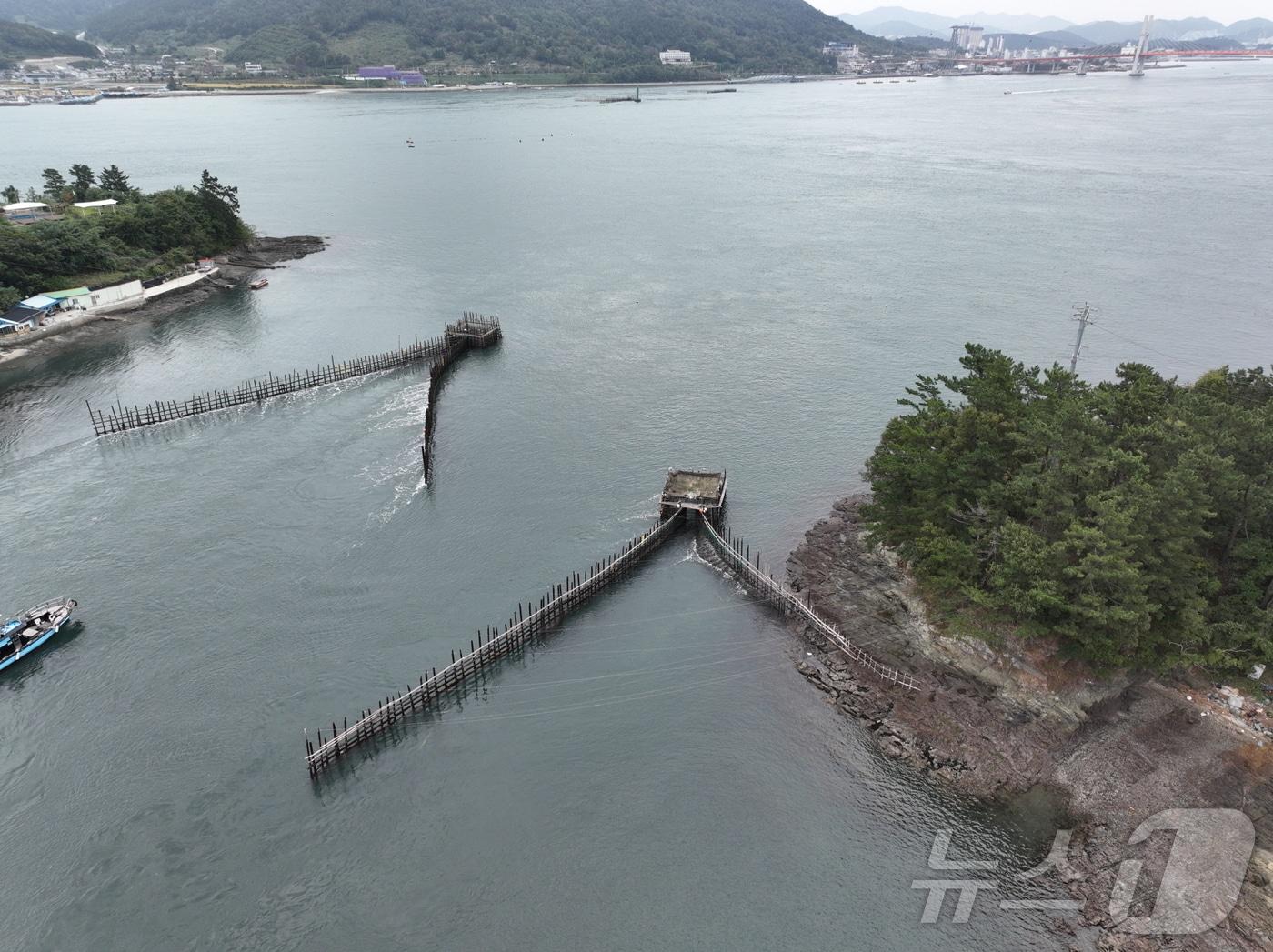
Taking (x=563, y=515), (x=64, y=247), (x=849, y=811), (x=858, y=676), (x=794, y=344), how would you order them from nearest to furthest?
(x=849, y=811)
(x=858, y=676)
(x=563, y=515)
(x=794, y=344)
(x=64, y=247)

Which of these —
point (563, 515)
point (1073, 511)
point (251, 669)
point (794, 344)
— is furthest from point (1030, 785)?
point (794, 344)

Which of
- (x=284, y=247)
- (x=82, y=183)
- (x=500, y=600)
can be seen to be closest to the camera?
(x=500, y=600)

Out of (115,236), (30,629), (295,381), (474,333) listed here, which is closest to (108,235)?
(115,236)

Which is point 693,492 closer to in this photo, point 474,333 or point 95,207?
point 474,333

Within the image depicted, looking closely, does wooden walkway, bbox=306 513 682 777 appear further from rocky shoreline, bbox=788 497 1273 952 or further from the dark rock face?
the dark rock face

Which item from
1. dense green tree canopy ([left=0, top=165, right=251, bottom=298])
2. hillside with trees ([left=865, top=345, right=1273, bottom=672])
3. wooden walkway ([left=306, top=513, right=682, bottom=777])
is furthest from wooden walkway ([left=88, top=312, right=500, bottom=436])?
hillside with trees ([left=865, top=345, right=1273, bottom=672])

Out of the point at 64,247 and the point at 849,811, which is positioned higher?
the point at 64,247

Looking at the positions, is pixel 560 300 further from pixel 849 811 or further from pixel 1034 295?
pixel 849 811
